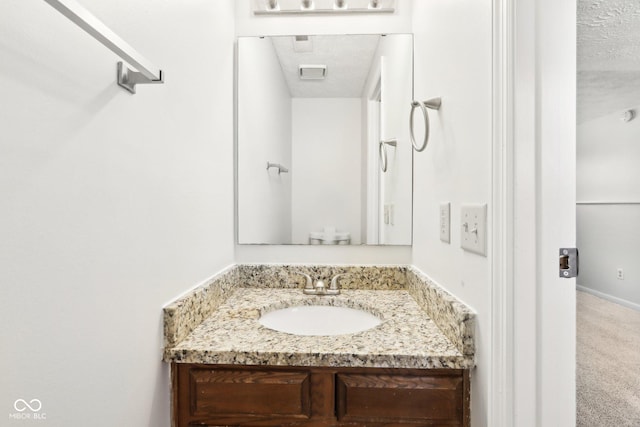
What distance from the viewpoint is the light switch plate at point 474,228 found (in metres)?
0.76

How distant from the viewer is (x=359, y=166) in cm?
150

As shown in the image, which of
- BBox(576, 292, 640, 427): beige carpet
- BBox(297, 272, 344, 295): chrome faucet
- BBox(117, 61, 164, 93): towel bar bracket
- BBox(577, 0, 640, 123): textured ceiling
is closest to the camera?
BBox(117, 61, 164, 93): towel bar bracket

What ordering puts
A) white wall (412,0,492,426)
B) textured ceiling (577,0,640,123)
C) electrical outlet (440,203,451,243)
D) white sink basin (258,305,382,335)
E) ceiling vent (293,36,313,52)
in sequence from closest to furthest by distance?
1. white wall (412,0,492,426)
2. electrical outlet (440,203,451,243)
3. white sink basin (258,305,382,335)
4. ceiling vent (293,36,313,52)
5. textured ceiling (577,0,640,123)

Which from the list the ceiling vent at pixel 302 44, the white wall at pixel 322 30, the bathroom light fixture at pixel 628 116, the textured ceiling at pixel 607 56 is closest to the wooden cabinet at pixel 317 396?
A: the white wall at pixel 322 30

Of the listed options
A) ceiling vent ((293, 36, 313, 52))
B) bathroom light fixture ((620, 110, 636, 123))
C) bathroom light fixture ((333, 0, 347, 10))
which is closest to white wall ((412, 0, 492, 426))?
bathroom light fixture ((333, 0, 347, 10))

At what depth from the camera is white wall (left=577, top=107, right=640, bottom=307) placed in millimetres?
3809

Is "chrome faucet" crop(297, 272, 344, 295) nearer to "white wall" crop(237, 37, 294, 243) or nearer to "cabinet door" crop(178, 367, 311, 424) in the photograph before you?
"white wall" crop(237, 37, 294, 243)

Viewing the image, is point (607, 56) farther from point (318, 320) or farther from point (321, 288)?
point (318, 320)

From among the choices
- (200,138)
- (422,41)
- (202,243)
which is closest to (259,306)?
(202,243)
